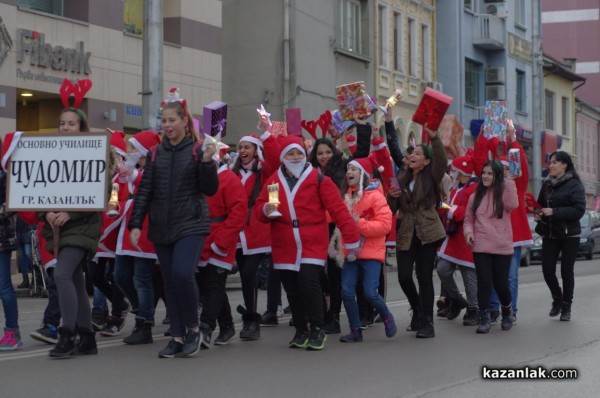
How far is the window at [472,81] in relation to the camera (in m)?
46.6

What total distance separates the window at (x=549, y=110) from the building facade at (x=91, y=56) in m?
30.7

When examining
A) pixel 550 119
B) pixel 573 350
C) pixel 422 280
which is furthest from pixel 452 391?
pixel 550 119

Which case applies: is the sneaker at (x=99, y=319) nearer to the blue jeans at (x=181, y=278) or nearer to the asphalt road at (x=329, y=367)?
the asphalt road at (x=329, y=367)

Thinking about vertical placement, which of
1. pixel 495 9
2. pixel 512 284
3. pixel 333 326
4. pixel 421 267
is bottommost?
pixel 333 326

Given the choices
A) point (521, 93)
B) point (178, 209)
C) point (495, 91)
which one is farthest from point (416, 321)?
point (521, 93)

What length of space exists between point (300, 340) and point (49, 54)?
1466cm

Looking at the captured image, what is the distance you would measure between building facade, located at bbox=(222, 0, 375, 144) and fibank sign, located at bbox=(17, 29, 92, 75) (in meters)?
8.89

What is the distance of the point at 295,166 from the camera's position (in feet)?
33.6

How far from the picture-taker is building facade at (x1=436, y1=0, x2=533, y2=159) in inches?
1753

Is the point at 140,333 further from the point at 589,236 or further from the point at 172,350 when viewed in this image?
the point at 589,236

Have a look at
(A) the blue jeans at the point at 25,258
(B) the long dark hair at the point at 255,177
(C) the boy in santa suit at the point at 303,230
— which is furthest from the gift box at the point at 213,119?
(A) the blue jeans at the point at 25,258

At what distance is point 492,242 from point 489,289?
1.54ft

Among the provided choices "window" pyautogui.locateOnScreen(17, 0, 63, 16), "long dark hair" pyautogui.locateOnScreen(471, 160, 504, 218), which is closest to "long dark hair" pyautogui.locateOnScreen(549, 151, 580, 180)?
"long dark hair" pyautogui.locateOnScreen(471, 160, 504, 218)

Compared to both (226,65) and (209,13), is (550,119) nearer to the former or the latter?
(226,65)
